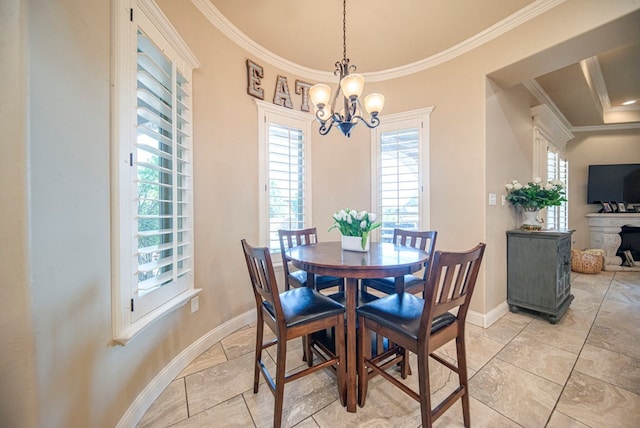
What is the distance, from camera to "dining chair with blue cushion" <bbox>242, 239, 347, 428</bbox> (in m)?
1.29

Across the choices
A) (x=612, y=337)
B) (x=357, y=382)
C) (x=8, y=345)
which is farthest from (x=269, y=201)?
(x=612, y=337)

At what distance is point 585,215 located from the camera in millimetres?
5105

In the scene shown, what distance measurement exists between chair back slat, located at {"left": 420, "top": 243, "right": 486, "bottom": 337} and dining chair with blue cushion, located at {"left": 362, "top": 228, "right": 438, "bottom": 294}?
0.53 metres

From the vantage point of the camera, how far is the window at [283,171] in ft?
8.91

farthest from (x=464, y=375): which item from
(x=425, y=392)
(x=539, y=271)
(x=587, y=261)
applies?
(x=587, y=261)

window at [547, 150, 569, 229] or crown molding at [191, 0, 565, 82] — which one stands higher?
crown molding at [191, 0, 565, 82]

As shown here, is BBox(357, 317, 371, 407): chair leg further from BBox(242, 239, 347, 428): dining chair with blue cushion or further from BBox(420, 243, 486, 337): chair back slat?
BBox(420, 243, 486, 337): chair back slat

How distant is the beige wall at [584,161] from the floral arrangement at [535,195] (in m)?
3.74

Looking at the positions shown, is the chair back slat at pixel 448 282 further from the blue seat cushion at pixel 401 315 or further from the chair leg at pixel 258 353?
the chair leg at pixel 258 353

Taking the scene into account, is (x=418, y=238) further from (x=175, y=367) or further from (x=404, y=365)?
(x=175, y=367)

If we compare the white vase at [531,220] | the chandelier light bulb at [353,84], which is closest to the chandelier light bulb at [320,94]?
the chandelier light bulb at [353,84]

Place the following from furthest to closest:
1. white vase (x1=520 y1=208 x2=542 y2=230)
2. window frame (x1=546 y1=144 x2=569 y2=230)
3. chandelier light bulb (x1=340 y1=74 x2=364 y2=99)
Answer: window frame (x1=546 y1=144 x2=569 y2=230) → white vase (x1=520 y1=208 x2=542 y2=230) → chandelier light bulb (x1=340 y1=74 x2=364 y2=99)

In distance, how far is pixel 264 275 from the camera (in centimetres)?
134

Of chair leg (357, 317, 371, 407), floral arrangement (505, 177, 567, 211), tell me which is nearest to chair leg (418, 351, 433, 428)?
chair leg (357, 317, 371, 407)
